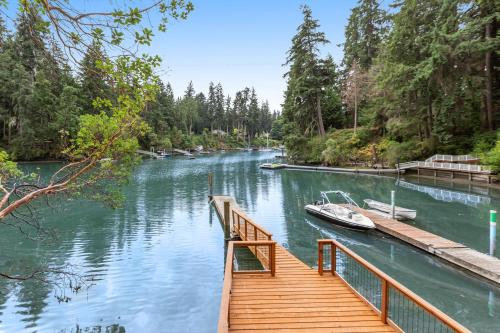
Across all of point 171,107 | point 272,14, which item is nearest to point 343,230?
point 272,14

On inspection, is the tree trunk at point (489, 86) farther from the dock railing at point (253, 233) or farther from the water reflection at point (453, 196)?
the dock railing at point (253, 233)

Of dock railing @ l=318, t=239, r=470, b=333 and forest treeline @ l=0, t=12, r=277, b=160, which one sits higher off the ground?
forest treeline @ l=0, t=12, r=277, b=160

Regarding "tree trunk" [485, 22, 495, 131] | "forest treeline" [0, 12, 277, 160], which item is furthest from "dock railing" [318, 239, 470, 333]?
"tree trunk" [485, 22, 495, 131]

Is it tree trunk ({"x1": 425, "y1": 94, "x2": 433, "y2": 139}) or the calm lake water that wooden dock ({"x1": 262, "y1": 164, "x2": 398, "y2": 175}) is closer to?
tree trunk ({"x1": 425, "y1": 94, "x2": 433, "y2": 139})

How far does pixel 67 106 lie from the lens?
4725cm

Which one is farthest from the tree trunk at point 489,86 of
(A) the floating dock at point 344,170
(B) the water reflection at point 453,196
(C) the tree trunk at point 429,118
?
(B) the water reflection at point 453,196

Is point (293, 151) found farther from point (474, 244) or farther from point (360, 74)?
point (474, 244)

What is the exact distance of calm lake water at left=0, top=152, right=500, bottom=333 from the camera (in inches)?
307

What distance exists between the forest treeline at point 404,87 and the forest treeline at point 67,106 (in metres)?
21.0

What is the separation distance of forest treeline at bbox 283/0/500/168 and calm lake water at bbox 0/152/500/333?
33.3 ft

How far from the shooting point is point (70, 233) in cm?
1495

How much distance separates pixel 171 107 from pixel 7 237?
72150 mm

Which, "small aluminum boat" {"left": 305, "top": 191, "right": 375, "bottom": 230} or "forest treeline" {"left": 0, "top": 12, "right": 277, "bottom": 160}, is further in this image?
"small aluminum boat" {"left": 305, "top": 191, "right": 375, "bottom": 230}

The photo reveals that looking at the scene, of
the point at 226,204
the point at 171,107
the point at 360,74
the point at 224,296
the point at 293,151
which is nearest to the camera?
the point at 224,296
